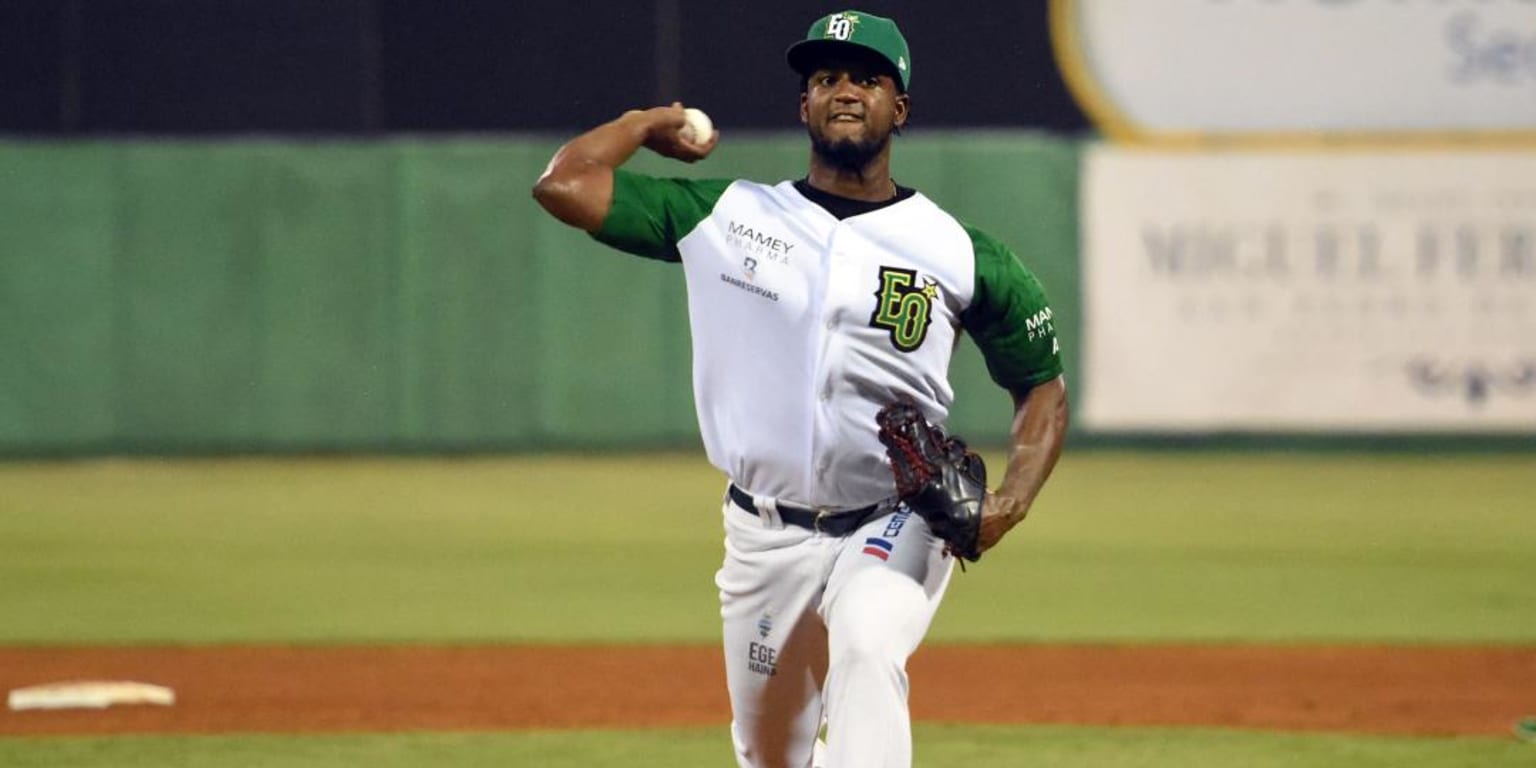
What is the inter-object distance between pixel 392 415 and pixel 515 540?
362 centimetres

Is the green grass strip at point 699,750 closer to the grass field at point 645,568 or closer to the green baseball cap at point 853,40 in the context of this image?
the grass field at point 645,568

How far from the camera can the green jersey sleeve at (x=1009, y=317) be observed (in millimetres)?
5262

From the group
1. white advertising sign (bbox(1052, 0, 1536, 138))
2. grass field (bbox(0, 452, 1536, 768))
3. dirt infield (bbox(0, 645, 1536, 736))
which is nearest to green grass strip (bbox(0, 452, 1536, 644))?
grass field (bbox(0, 452, 1536, 768))

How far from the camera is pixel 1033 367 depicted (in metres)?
5.33

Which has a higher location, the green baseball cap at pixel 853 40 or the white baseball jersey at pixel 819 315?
the green baseball cap at pixel 853 40

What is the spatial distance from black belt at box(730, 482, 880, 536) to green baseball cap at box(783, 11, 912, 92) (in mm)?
892

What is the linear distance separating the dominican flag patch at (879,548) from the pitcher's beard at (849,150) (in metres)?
0.76

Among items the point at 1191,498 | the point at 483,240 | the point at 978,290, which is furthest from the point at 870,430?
the point at 483,240

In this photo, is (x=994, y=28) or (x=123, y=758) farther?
(x=994, y=28)

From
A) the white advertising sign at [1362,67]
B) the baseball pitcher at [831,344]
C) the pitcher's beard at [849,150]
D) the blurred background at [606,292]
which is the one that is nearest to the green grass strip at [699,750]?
the baseball pitcher at [831,344]

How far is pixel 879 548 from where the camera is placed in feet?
16.9

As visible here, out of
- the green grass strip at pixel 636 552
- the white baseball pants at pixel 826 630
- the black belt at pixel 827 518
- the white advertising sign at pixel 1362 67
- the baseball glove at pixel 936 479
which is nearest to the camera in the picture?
the white baseball pants at pixel 826 630

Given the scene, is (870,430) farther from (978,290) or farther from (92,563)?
(92,563)

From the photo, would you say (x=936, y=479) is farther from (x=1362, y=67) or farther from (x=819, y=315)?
(x=1362, y=67)
